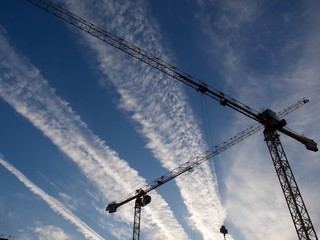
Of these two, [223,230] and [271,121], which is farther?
[271,121]

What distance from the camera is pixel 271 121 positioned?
5250 cm

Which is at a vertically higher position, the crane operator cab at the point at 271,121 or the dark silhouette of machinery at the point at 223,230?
the crane operator cab at the point at 271,121

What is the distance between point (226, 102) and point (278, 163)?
1470 cm

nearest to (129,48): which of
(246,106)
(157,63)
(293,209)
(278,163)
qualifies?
(157,63)

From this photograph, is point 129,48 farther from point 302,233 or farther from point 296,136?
point 302,233

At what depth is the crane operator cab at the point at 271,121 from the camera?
52156 millimetres

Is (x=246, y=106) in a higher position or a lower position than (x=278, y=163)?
higher

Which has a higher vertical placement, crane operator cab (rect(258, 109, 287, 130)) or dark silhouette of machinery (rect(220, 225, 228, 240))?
crane operator cab (rect(258, 109, 287, 130))

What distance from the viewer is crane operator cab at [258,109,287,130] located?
171 ft

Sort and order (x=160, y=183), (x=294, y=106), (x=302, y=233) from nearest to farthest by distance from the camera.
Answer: (x=302, y=233), (x=294, y=106), (x=160, y=183)

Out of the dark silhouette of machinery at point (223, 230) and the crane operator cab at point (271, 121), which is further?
the crane operator cab at point (271, 121)

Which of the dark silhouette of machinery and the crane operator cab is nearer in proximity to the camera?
the dark silhouette of machinery

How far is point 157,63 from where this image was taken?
5912 cm

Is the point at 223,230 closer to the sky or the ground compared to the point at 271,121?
closer to the ground
